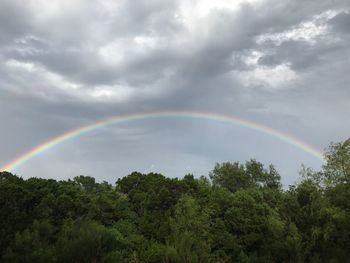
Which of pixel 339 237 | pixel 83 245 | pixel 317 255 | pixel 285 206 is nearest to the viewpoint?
pixel 83 245

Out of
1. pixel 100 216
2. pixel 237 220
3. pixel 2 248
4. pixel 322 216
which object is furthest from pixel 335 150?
pixel 2 248

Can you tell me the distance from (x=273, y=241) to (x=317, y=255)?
14.7ft

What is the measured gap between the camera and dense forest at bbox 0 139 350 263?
3722 cm

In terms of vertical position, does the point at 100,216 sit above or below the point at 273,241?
above

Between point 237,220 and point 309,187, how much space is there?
31.8ft

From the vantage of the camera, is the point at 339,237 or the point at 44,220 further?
the point at 339,237

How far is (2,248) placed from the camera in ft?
125

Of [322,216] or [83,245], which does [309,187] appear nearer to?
[322,216]

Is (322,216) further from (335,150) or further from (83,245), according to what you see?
(83,245)

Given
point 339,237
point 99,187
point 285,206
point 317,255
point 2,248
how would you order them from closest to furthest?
1. point 2,248
2. point 317,255
3. point 339,237
4. point 285,206
5. point 99,187

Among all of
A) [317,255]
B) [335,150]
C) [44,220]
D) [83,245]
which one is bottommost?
[317,255]

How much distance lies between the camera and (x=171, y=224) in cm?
4250

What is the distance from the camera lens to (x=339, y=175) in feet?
196

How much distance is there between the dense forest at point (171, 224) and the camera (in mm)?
37219
